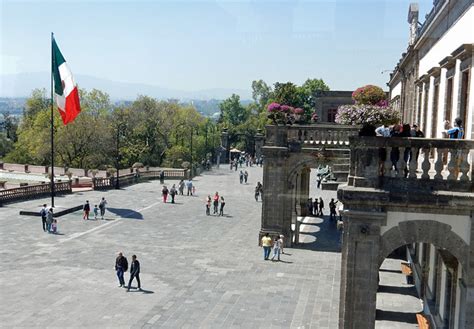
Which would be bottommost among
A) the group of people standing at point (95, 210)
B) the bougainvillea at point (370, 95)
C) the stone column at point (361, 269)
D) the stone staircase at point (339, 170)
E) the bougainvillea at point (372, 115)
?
the group of people standing at point (95, 210)

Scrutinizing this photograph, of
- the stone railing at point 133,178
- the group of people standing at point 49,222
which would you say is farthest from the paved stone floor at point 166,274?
the stone railing at point 133,178

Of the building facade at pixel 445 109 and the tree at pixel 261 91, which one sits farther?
the tree at pixel 261 91

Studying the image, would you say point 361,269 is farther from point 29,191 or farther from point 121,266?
point 29,191

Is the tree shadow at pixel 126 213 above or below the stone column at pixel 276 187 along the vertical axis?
below

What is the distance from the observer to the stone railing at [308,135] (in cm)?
2347

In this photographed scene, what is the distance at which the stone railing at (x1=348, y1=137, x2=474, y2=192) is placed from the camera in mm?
9289

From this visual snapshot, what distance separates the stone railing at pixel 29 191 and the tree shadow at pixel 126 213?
6.21 meters

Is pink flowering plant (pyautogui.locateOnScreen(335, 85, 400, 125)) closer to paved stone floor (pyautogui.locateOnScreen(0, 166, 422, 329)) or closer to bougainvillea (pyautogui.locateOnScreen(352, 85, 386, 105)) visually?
paved stone floor (pyautogui.locateOnScreen(0, 166, 422, 329))

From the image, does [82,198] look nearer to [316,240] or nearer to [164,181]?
[164,181]

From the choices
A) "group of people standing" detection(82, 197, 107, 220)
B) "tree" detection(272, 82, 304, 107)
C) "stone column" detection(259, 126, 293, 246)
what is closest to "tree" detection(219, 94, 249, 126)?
"tree" detection(272, 82, 304, 107)

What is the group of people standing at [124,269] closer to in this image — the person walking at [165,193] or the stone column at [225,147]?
the person walking at [165,193]

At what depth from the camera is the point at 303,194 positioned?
110 feet

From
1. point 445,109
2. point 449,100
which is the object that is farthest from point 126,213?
point 449,100

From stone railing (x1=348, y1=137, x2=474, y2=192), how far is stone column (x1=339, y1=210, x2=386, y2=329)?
2.20 feet
